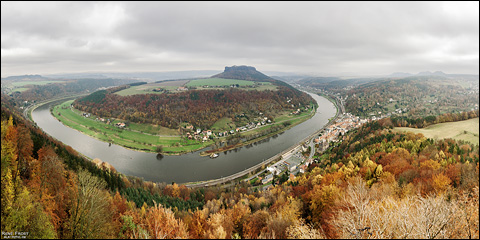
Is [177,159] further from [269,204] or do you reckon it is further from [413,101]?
[413,101]

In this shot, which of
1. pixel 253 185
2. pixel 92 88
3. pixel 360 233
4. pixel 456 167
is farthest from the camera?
pixel 92 88

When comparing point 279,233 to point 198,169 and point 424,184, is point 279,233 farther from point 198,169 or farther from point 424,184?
point 198,169

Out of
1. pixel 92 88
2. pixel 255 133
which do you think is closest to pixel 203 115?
pixel 255 133

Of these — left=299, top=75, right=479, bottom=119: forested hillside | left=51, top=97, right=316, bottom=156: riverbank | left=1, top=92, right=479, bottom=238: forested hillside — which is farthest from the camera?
left=299, top=75, right=479, bottom=119: forested hillside

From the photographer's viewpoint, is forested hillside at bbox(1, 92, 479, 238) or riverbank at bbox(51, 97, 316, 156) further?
riverbank at bbox(51, 97, 316, 156)

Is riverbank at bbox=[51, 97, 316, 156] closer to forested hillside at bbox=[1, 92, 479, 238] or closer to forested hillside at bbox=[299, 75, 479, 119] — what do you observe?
forested hillside at bbox=[1, 92, 479, 238]

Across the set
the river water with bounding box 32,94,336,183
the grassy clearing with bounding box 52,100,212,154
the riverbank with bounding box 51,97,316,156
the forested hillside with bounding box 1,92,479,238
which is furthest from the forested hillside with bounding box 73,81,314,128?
the forested hillside with bounding box 1,92,479,238
